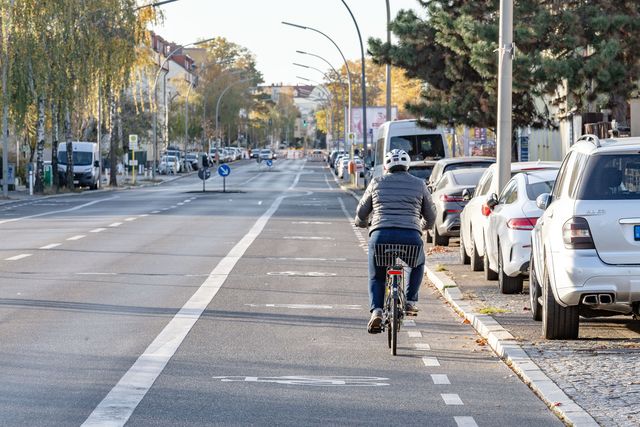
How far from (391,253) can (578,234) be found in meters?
1.52

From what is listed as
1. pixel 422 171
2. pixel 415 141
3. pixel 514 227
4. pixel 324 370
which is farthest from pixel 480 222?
pixel 415 141

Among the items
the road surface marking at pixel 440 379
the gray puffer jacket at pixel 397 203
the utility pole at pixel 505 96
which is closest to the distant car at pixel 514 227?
the utility pole at pixel 505 96

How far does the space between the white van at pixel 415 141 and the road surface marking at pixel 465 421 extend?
36.3 meters

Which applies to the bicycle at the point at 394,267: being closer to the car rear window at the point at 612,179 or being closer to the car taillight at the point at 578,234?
the car taillight at the point at 578,234

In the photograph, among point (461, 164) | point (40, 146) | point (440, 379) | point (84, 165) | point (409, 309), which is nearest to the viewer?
point (440, 379)

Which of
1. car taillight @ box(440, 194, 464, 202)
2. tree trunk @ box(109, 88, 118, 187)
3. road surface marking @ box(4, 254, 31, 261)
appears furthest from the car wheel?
tree trunk @ box(109, 88, 118, 187)

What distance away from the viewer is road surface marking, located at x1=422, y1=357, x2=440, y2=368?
10.3 meters

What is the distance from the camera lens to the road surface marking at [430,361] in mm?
10320

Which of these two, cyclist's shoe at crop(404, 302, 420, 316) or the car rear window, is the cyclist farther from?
the car rear window

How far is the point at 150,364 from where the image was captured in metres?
10.0

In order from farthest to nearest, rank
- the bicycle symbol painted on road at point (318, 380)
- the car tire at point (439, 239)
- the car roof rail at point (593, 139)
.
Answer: the car tire at point (439, 239)
the car roof rail at point (593, 139)
the bicycle symbol painted on road at point (318, 380)

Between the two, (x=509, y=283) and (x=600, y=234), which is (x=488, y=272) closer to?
(x=509, y=283)

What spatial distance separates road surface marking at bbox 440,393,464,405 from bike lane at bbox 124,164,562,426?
2 centimetres

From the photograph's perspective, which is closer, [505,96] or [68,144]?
[505,96]
